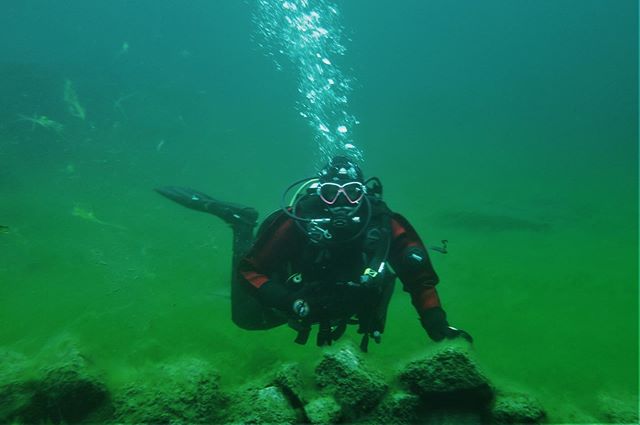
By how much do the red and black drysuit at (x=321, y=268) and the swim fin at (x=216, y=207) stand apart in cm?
198

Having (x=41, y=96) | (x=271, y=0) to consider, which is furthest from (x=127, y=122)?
(x=271, y=0)

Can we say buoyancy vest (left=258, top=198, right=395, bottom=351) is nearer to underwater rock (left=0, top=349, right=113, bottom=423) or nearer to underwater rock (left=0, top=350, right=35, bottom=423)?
underwater rock (left=0, top=349, right=113, bottom=423)

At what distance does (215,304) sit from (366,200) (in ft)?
13.1

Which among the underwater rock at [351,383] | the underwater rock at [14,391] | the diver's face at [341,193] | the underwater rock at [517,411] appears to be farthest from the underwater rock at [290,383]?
the diver's face at [341,193]

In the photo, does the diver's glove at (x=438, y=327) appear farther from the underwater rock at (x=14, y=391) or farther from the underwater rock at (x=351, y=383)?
the underwater rock at (x=14, y=391)

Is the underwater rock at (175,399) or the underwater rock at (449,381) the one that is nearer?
the underwater rock at (175,399)

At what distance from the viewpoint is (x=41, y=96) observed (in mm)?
16141

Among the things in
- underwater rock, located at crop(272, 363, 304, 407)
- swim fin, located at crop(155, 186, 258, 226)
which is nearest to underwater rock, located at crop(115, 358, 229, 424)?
underwater rock, located at crop(272, 363, 304, 407)

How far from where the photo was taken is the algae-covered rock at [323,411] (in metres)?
2.24

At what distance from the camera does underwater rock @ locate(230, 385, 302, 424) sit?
7.31 feet

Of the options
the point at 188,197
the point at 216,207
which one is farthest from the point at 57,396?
the point at 188,197

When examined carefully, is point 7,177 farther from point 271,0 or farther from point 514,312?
point 271,0

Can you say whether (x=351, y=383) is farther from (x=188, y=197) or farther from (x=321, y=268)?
(x=188, y=197)

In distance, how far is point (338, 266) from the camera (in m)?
3.61
